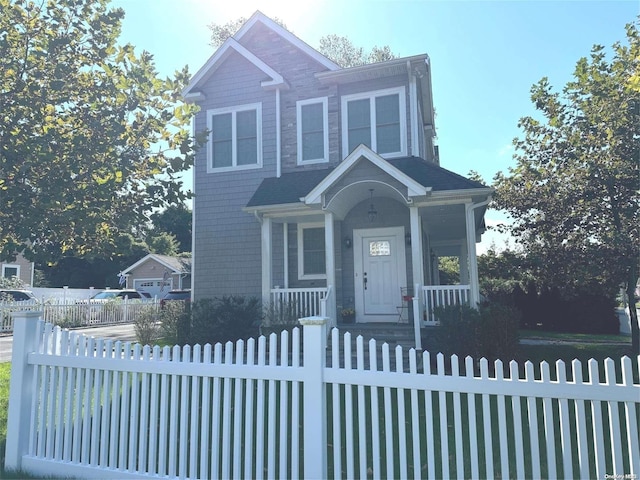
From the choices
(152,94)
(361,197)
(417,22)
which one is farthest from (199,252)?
(417,22)

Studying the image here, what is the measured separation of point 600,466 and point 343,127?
9411 millimetres

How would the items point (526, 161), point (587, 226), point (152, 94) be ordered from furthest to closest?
point (526, 161) < point (587, 226) < point (152, 94)

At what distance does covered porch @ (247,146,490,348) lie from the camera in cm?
874

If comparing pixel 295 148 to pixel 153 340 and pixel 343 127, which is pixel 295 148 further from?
pixel 153 340

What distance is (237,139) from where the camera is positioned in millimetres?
11812

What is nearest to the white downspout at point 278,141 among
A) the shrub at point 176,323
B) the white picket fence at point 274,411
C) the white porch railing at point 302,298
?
the white porch railing at point 302,298

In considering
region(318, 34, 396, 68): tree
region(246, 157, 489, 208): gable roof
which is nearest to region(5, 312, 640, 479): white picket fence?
region(246, 157, 489, 208): gable roof

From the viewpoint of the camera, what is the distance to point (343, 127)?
11.2m

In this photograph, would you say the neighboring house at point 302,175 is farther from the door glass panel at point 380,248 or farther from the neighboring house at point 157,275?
the neighboring house at point 157,275

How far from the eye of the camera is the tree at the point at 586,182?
8.95 meters

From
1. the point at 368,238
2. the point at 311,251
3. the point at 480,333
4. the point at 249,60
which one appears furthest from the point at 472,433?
the point at 249,60

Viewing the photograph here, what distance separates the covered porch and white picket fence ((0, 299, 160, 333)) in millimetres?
6789

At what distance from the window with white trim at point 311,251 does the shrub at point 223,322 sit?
1948 mm

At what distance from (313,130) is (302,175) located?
1.28 meters
